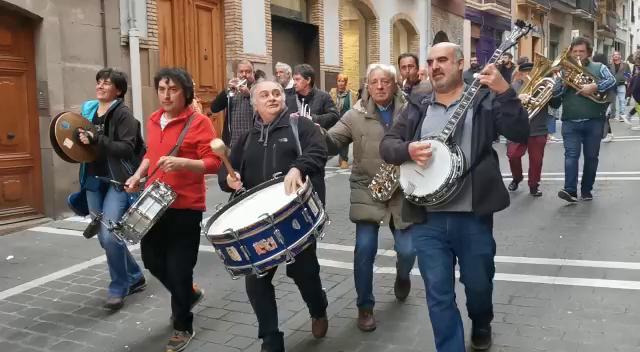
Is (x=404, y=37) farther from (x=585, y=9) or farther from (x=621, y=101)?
(x=585, y=9)

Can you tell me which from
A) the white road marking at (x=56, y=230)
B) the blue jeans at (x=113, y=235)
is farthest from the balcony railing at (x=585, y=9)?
the blue jeans at (x=113, y=235)

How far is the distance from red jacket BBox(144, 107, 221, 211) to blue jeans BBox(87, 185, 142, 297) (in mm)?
771

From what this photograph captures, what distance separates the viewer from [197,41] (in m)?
11.4

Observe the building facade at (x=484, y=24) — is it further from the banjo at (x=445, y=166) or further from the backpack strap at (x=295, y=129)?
the banjo at (x=445, y=166)

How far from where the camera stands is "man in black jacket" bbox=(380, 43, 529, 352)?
329 centimetres

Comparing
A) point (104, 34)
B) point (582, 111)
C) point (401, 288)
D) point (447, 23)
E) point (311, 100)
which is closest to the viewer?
point (401, 288)

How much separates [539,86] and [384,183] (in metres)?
4.45

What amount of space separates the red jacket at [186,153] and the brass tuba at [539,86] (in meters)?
4.91

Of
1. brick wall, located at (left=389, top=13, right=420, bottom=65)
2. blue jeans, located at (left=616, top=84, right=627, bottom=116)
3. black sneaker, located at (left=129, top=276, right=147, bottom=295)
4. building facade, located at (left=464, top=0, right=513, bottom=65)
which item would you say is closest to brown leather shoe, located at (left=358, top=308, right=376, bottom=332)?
black sneaker, located at (left=129, top=276, right=147, bottom=295)

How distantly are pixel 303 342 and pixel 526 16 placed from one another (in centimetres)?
2899

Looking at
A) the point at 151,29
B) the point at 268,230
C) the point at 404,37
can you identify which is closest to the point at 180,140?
the point at 268,230

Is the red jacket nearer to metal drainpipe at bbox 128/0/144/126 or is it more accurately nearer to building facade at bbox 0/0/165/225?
building facade at bbox 0/0/165/225

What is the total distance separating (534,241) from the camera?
6.43 m

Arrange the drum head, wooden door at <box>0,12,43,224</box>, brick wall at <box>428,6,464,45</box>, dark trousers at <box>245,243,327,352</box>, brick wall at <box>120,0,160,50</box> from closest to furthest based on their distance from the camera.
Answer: the drum head, dark trousers at <box>245,243,327,352</box>, wooden door at <box>0,12,43,224</box>, brick wall at <box>120,0,160,50</box>, brick wall at <box>428,6,464,45</box>
